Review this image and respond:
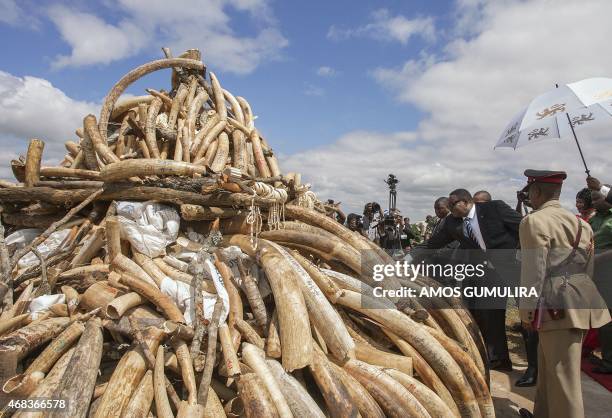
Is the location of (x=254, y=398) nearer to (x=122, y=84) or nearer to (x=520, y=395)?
(x=520, y=395)

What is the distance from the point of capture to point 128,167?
3586 mm

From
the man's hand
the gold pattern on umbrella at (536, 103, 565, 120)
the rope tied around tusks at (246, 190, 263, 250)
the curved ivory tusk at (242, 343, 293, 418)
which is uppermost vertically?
the gold pattern on umbrella at (536, 103, 565, 120)

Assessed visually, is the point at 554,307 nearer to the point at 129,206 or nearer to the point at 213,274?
the point at 213,274

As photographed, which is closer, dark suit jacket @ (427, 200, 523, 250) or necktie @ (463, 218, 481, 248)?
dark suit jacket @ (427, 200, 523, 250)

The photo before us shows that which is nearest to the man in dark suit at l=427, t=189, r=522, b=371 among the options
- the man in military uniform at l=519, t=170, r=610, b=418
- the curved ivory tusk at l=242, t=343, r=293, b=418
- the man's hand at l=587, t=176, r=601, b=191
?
the man's hand at l=587, t=176, r=601, b=191

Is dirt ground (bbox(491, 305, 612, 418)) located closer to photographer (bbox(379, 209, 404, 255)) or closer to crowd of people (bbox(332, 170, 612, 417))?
crowd of people (bbox(332, 170, 612, 417))

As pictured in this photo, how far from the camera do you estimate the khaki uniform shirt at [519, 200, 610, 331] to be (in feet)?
10.1

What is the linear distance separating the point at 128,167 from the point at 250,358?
2.07 metres

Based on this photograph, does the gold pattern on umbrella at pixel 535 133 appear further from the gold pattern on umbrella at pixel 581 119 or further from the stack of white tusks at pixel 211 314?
the stack of white tusks at pixel 211 314

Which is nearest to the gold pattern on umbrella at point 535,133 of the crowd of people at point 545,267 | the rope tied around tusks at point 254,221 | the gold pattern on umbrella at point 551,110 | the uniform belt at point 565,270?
the gold pattern on umbrella at point 551,110

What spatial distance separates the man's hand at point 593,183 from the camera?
529 centimetres

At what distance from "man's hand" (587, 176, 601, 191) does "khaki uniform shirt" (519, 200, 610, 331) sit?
2615mm

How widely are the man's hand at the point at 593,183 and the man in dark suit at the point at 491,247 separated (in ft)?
4.58

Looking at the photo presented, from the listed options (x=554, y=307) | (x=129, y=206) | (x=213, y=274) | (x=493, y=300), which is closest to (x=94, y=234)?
(x=129, y=206)
